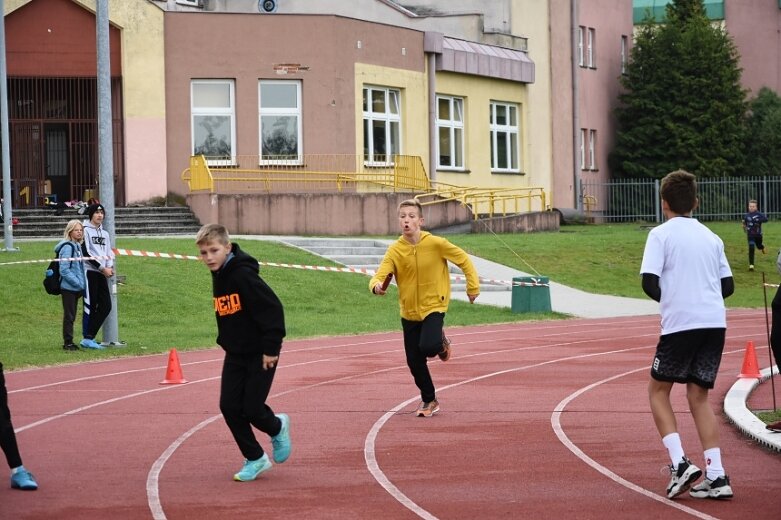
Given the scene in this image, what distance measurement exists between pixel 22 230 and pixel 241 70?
8.01 m

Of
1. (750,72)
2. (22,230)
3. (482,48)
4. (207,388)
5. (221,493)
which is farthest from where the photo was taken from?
(750,72)

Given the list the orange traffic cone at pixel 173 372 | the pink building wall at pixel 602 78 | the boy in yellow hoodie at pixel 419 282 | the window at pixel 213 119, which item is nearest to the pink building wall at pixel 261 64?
the window at pixel 213 119

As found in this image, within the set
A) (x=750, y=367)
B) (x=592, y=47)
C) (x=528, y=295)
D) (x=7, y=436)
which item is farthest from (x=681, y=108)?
(x=7, y=436)

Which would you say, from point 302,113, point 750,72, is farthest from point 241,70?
point 750,72

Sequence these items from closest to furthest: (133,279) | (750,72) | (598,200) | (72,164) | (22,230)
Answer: (133,279)
(22,230)
(72,164)
(598,200)
(750,72)

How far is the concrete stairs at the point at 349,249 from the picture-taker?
32750mm

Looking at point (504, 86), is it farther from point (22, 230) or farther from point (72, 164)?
point (22, 230)

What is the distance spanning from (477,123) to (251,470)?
38.7 m

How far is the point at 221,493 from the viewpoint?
8781 millimetres

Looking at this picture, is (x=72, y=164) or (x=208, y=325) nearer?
(x=208, y=325)

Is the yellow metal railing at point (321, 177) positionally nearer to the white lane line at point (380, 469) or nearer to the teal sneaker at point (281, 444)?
the white lane line at point (380, 469)

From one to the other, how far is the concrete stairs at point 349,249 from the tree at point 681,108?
22.9 m

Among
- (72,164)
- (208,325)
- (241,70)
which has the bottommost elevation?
(208,325)

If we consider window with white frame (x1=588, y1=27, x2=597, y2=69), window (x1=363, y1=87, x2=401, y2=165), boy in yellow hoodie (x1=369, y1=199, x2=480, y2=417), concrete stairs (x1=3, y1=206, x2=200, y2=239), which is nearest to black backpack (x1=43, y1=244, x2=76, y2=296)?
boy in yellow hoodie (x1=369, y1=199, x2=480, y2=417)
